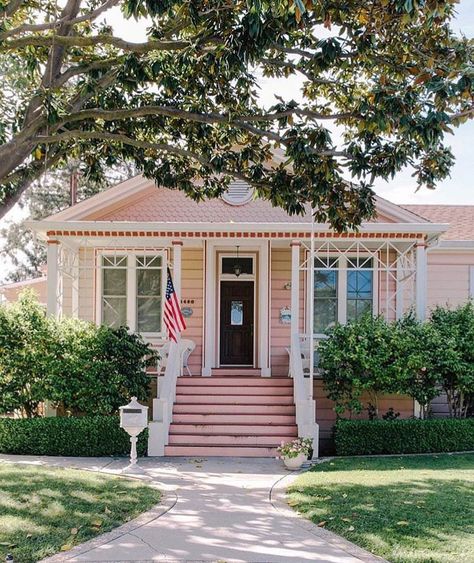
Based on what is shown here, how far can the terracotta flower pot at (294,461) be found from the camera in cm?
1024

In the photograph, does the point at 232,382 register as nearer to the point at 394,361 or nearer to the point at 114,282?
the point at 394,361

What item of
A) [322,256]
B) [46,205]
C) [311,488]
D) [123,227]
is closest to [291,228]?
[322,256]

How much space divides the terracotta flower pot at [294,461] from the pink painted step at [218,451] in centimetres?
125

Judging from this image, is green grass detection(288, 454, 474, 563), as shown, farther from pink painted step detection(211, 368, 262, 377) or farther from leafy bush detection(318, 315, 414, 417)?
pink painted step detection(211, 368, 262, 377)

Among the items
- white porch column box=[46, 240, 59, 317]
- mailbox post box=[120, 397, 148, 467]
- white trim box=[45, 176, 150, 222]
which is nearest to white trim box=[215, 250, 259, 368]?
white trim box=[45, 176, 150, 222]

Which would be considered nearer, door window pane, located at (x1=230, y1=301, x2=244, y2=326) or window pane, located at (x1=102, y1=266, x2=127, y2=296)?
window pane, located at (x1=102, y1=266, x2=127, y2=296)

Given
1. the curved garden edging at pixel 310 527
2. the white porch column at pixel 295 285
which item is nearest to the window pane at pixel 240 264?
the white porch column at pixel 295 285

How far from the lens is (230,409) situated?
12.7 m

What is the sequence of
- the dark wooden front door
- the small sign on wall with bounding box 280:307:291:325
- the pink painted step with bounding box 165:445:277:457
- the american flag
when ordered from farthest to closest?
1. the dark wooden front door
2. the small sign on wall with bounding box 280:307:291:325
3. the american flag
4. the pink painted step with bounding box 165:445:277:457

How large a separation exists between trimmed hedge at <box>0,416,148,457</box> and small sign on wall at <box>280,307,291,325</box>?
484 cm

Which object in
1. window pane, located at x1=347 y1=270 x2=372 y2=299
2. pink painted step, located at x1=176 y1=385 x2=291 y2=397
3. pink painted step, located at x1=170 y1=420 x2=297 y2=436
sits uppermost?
window pane, located at x1=347 y1=270 x2=372 y2=299

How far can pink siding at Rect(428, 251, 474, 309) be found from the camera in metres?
16.4

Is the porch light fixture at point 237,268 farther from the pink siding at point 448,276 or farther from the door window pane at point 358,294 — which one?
the pink siding at point 448,276

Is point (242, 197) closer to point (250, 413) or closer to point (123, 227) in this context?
point (123, 227)
